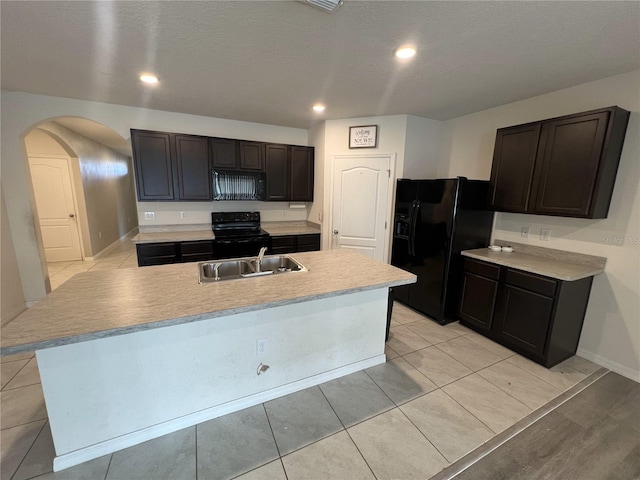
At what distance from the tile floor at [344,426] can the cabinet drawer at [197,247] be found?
1.69 m

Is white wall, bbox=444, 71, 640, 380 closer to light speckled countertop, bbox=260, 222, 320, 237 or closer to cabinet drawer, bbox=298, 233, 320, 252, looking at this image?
cabinet drawer, bbox=298, 233, 320, 252

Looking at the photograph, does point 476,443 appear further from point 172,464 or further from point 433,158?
point 433,158

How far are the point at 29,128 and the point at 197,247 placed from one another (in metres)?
2.30

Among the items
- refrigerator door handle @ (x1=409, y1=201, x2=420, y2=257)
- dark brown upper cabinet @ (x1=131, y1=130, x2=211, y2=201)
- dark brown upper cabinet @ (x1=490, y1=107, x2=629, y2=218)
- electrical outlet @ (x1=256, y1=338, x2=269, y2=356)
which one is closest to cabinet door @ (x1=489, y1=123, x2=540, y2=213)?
dark brown upper cabinet @ (x1=490, y1=107, x2=629, y2=218)

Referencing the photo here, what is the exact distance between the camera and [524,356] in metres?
2.54

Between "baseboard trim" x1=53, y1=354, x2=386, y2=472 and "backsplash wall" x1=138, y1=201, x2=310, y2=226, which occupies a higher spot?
"backsplash wall" x1=138, y1=201, x2=310, y2=226

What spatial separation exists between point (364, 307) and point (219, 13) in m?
2.27

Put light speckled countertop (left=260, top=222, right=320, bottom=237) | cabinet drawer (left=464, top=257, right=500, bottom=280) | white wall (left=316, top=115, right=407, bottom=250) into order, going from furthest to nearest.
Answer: light speckled countertop (left=260, top=222, right=320, bottom=237)
white wall (left=316, top=115, right=407, bottom=250)
cabinet drawer (left=464, top=257, right=500, bottom=280)

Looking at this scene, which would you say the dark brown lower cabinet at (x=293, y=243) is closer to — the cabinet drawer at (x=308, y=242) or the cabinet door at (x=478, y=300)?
the cabinet drawer at (x=308, y=242)

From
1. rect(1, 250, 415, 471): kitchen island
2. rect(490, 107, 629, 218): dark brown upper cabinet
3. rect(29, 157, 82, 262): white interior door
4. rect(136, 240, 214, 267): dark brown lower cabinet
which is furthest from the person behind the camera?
rect(29, 157, 82, 262): white interior door

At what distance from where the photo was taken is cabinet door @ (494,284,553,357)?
235 cm

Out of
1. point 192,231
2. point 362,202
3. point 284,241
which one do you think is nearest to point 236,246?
point 284,241

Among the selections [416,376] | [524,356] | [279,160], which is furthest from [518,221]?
[279,160]

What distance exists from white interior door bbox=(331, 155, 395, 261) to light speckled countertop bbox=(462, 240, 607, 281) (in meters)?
1.24
